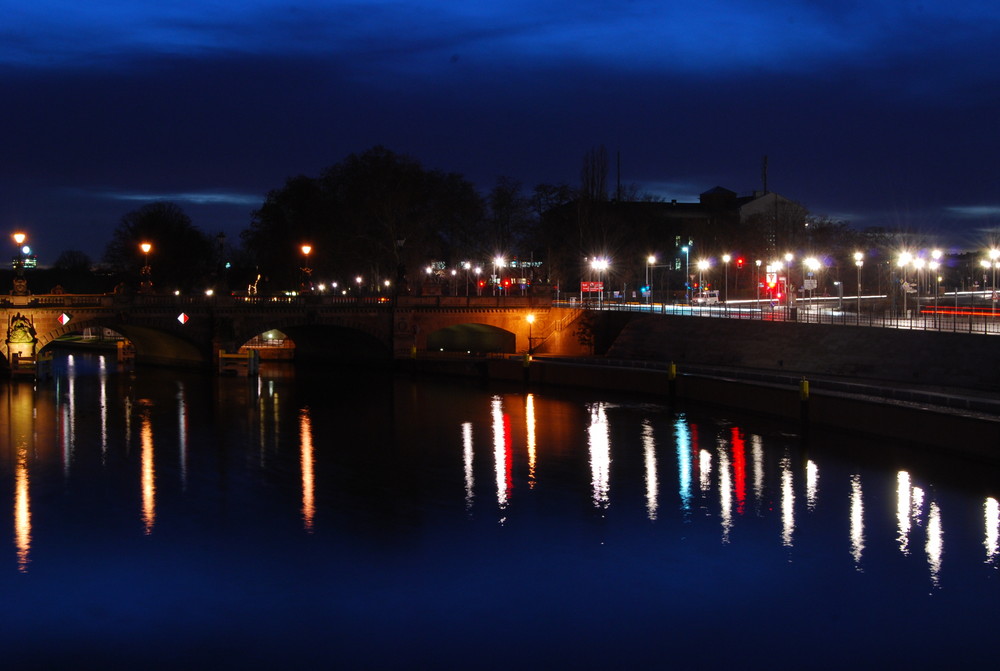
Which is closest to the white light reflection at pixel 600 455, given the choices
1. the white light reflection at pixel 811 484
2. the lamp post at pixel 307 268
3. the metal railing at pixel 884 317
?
the white light reflection at pixel 811 484

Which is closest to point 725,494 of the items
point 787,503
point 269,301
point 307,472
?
point 787,503

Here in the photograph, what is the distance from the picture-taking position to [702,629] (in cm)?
2009

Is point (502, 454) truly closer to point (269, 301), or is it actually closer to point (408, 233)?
point (269, 301)

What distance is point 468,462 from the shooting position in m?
36.2

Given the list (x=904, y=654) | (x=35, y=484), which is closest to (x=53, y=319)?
(x=35, y=484)

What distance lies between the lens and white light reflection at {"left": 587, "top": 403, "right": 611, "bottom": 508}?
30.9 m

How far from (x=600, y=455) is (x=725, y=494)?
23.1ft

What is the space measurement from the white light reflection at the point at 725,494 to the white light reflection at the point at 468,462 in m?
6.84

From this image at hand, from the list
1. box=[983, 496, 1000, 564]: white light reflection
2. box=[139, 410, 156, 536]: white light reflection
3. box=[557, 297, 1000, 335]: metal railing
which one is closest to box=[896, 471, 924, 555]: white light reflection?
box=[983, 496, 1000, 564]: white light reflection

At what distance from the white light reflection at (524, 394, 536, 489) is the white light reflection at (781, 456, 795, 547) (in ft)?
23.9

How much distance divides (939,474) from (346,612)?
63.5ft

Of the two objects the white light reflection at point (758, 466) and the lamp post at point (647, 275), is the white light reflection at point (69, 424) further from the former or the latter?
the lamp post at point (647, 275)

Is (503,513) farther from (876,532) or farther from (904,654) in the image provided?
(904,654)

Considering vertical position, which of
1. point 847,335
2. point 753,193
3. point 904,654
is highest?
point 753,193
